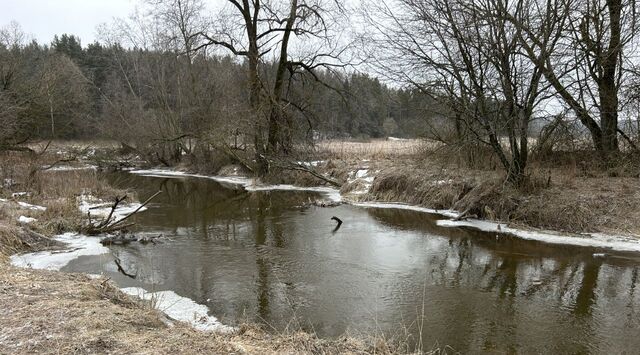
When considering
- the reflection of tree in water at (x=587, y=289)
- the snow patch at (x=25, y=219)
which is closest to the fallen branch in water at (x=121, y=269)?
the snow patch at (x=25, y=219)

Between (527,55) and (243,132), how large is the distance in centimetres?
1524

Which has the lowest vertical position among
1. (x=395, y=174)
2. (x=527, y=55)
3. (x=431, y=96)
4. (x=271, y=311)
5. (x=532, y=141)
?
(x=271, y=311)

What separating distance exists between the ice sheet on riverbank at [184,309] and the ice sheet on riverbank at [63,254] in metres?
2.33

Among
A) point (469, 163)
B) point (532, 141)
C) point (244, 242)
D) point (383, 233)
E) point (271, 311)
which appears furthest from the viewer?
point (469, 163)

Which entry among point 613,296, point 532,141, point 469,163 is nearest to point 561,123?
point 532,141

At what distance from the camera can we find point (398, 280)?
882 centimetres

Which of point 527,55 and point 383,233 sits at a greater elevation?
point 527,55

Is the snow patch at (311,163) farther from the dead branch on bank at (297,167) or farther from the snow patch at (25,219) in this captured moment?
the snow patch at (25,219)

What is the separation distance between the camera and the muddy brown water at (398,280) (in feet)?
21.5

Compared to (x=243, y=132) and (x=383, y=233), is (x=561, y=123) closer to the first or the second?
(x=383, y=233)

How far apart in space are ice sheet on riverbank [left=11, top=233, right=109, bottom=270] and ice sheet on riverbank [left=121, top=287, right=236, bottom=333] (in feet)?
7.64

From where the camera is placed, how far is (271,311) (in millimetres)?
7289

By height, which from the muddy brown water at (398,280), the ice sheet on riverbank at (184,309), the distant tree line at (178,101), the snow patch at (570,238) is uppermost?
the distant tree line at (178,101)

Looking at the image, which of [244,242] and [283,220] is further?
[283,220]
